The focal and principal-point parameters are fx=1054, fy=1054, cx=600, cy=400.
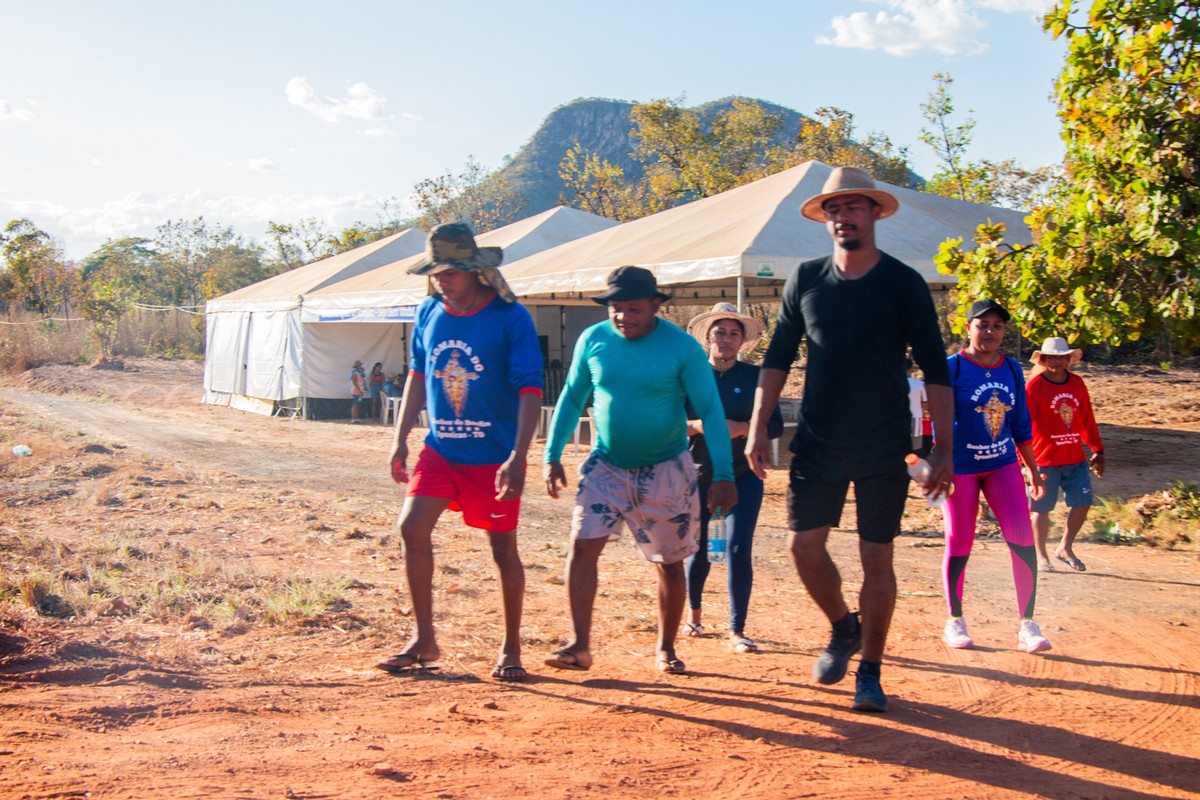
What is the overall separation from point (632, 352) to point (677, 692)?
1.40 meters

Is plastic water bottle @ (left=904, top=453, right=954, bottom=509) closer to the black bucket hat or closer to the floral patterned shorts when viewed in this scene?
the floral patterned shorts

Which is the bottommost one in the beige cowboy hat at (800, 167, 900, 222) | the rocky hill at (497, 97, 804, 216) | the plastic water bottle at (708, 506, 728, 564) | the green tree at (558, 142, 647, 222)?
the plastic water bottle at (708, 506, 728, 564)

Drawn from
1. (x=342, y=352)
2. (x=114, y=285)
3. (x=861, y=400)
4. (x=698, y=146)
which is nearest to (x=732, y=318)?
(x=861, y=400)

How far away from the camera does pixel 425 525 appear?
4453mm

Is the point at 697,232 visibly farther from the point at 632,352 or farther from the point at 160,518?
the point at 632,352

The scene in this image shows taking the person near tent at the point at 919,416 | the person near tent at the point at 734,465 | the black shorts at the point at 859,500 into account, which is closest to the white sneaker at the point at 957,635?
the person near tent at the point at 734,465

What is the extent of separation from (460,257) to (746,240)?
8.23m

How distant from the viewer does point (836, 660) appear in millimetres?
4156

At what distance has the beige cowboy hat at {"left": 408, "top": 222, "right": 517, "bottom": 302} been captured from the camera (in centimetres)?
440

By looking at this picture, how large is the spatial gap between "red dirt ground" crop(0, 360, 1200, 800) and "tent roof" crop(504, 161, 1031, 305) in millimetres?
4649

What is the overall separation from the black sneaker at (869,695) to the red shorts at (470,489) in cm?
155

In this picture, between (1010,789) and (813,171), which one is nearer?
(1010,789)

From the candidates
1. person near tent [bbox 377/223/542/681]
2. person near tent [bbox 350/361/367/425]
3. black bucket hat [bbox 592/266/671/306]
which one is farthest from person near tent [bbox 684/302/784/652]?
person near tent [bbox 350/361/367/425]

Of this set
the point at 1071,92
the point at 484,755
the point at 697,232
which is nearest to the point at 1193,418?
the point at 697,232
